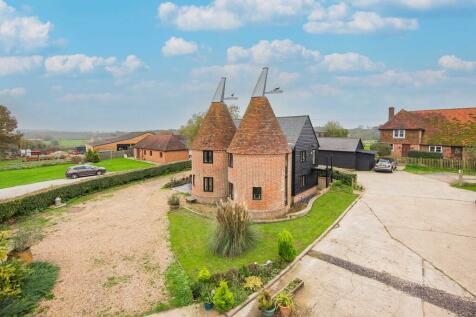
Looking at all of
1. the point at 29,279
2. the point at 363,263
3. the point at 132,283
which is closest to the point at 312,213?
the point at 363,263

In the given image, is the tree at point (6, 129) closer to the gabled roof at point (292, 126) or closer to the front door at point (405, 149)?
the gabled roof at point (292, 126)

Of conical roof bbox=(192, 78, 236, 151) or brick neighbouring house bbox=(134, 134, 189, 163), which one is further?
brick neighbouring house bbox=(134, 134, 189, 163)

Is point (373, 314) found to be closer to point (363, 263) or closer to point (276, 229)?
point (363, 263)

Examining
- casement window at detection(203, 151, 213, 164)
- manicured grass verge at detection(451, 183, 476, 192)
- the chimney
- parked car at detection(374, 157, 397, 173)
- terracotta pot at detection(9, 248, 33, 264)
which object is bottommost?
terracotta pot at detection(9, 248, 33, 264)

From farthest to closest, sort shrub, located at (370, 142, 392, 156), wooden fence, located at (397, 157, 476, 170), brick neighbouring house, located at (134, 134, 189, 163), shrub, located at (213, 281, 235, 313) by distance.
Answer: brick neighbouring house, located at (134, 134, 189, 163), shrub, located at (370, 142, 392, 156), wooden fence, located at (397, 157, 476, 170), shrub, located at (213, 281, 235, 313)

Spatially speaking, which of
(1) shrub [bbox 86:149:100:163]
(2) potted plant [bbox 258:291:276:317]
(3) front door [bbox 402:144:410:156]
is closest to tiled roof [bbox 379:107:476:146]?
(3) front door [bbox 402:144:410:156]

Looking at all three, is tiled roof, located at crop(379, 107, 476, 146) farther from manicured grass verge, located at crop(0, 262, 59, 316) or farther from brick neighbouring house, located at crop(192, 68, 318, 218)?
manicured grass verge, located at crop(0, 262, 59, 316)
